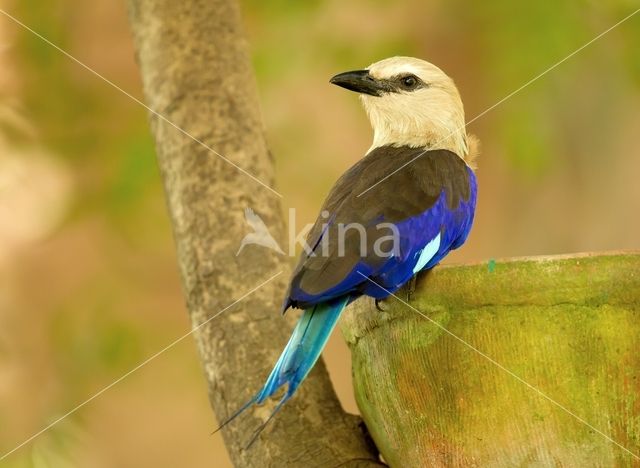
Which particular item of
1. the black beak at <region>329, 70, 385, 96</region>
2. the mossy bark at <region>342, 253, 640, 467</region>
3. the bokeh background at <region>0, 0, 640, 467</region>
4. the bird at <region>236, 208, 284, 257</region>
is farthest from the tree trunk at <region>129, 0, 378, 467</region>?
the bokeh background at <region>0, 0, 640, 467</region>

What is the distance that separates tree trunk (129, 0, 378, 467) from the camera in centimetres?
194

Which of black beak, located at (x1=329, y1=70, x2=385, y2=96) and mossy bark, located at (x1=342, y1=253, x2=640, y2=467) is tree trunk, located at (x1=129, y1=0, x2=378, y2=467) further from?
mossy bark, located at (x1=342, y1=253, x2=640, y2=467)

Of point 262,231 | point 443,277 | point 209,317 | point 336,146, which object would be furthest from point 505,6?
point 443,277

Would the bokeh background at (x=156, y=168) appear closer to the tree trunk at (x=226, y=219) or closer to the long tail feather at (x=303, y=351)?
the tree trunk at (x=226, y=219)

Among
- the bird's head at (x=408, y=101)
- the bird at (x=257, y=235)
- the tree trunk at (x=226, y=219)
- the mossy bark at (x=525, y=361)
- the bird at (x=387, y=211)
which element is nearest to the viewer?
the mossy bark at (x=525, y=361)

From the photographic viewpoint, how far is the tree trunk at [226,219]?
6.37 ft

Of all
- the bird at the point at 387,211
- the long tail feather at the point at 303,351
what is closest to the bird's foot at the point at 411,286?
Result: the bird at the point at 387,211

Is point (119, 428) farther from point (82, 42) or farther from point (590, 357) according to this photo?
point (590, 357)

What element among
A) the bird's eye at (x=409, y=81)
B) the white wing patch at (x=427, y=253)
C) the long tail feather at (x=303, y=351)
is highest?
the bird's eye at (x=409, y=81)

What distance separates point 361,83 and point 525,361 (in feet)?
3.50

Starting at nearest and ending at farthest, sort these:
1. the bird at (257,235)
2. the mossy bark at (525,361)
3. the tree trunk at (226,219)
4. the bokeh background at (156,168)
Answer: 1. the mossy bark at (525,361)
2. the tree trunk at (226,219)
3. the bird at (257,235)
4. the bokeh background at (156,168)

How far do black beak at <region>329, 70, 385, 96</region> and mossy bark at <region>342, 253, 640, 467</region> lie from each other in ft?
2.85

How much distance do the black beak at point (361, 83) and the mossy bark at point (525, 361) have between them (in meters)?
0.87

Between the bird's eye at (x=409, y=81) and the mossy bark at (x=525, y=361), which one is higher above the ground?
the bird's eye at (x=409, y=81)
